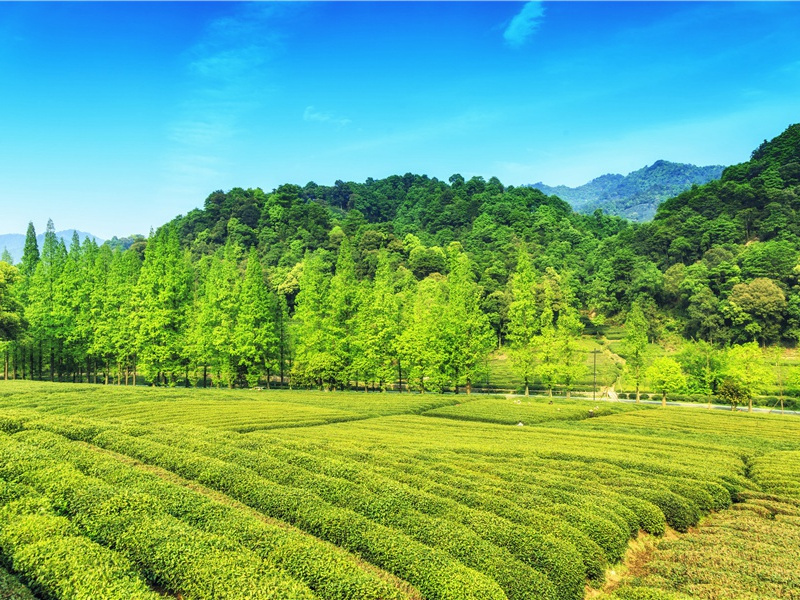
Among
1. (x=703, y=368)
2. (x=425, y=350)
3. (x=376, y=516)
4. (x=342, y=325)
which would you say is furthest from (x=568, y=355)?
(x=376, y=516)

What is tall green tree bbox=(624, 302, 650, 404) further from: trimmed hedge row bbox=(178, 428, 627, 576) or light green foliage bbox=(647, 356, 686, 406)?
trimmed hedge row bbox=(178, 428, 627, 576)

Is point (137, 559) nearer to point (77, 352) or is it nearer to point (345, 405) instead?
point (345, 405)

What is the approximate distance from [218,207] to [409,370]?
109 metres

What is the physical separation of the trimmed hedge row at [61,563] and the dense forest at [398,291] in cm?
4253

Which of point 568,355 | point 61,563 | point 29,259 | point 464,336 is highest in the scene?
point 29,259

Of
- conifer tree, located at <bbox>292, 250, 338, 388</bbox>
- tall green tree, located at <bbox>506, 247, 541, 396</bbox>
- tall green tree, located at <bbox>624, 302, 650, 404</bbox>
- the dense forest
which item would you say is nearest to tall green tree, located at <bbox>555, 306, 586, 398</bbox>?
the dense forest

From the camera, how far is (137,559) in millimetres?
10375

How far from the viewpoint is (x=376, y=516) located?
13648 mm

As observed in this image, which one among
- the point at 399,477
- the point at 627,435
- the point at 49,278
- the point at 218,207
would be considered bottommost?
the point at 627,435

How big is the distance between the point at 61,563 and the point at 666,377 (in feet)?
201

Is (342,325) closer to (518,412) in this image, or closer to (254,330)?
(254,330)

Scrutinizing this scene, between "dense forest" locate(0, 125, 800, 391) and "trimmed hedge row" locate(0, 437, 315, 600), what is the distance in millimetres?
39874

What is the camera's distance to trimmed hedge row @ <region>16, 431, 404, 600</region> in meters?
9.79

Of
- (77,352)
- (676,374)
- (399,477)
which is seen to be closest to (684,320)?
(676,374)
